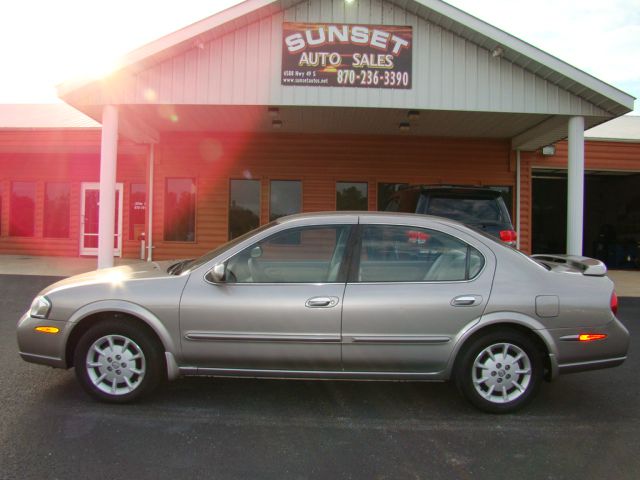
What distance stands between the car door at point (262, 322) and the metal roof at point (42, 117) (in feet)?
35.3

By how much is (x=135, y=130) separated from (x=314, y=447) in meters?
10.2

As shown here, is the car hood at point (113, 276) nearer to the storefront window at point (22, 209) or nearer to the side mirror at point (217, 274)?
the side mirror at point (217, 274)

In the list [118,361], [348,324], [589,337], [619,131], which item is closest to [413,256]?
[348,324]

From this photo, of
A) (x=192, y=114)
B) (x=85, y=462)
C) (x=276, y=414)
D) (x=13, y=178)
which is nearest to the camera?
(x=85, y=462)

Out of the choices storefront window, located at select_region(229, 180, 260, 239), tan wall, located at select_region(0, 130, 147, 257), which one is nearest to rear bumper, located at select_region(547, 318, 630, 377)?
storefront window, located at select_region(229, 180, 260, 239)

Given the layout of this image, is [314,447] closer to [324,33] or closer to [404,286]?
[404,286]

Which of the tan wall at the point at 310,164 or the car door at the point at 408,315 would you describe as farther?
the tan wall at the point at 310,164

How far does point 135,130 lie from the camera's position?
11531 mm

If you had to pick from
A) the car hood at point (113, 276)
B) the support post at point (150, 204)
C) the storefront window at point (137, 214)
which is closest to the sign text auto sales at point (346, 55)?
the support post at point (150, 204)

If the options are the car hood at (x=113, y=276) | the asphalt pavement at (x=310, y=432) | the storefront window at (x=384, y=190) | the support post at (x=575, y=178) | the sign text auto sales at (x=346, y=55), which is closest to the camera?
the asphalt pavement at (x=310, y=432)

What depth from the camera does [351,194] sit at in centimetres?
1304

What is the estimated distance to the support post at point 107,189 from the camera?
9.34m

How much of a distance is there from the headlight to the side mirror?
1.25 meters

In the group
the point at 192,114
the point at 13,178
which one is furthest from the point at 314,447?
the point at 13,178
